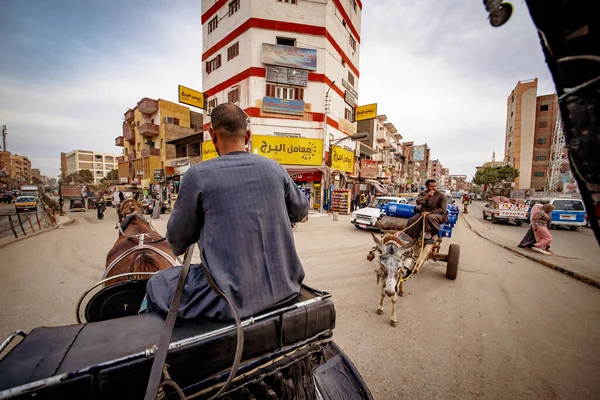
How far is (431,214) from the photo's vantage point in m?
5.04

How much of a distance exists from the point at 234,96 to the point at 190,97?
4300mm

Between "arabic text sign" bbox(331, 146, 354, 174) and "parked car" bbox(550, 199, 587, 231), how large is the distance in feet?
43.2

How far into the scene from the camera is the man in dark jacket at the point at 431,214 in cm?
500

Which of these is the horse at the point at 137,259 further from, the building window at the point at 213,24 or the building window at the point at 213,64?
the building window at the point at 213,24

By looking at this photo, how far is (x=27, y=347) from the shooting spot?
98 centimetres

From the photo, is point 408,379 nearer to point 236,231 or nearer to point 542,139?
point 236,231

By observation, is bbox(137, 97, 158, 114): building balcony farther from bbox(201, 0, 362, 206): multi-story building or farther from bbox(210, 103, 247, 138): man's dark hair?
bbox(210, 103, 247, 138): man's dark hair

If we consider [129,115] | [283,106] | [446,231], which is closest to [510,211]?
[446,231]

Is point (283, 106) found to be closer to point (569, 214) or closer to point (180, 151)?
point (180, 151)

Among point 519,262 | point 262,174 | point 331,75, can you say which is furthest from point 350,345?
point 331,75

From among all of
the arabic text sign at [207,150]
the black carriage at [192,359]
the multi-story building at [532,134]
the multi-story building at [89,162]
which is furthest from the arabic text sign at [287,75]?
the multi-story building at [89,162]

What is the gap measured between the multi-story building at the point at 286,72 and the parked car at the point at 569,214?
1361 cm

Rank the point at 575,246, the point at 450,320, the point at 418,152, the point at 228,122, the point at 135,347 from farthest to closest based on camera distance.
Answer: the point at 418,152, the point at 575,246, the point at 450,320, the point at 228,122, the point at 135,347

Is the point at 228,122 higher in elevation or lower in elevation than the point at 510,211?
higher
